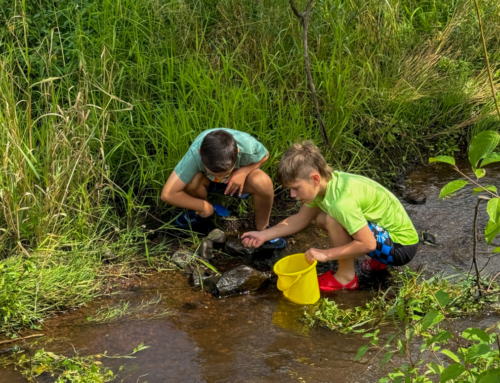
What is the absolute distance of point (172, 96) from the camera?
4.14 m

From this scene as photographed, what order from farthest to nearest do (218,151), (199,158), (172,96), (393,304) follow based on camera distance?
(172,96) → (199,158) → (218,151) → (393,304)

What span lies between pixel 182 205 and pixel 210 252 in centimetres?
37

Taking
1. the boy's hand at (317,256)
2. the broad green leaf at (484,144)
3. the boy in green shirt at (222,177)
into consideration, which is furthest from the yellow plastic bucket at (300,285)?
the broad green leaf at (484,144)

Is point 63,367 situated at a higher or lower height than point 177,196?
lower

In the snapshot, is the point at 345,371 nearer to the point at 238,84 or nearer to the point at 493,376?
the point at 493,376

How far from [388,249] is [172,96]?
186 centimetres

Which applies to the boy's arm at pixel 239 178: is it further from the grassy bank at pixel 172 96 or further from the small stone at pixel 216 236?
the grassy bank at pixel 172 96

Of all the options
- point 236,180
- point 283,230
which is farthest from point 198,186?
point 283,230

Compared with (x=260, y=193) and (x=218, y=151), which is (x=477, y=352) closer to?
(x=218, y=151)

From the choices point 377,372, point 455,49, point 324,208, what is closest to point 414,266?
point 324,208

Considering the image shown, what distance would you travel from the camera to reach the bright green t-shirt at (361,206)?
3.28 meters

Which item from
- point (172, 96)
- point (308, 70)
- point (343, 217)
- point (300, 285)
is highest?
point (308, 70)

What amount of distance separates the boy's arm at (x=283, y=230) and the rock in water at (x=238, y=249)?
21 cm

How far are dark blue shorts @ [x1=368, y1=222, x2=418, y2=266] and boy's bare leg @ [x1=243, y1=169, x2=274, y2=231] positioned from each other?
776 mm
